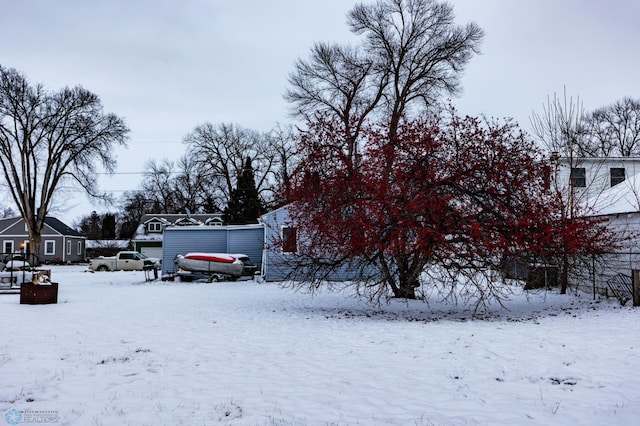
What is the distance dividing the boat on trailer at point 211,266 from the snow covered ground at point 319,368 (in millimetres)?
11845

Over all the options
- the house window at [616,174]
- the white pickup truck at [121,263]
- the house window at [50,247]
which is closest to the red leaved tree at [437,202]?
the house window at [616,174]

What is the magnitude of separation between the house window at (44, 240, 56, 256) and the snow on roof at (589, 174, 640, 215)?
163 ft

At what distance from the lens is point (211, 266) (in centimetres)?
2434

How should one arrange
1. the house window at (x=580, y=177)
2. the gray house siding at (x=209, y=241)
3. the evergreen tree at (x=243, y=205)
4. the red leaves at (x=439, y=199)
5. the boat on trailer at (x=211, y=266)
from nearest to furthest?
the red leaves at (x=439, y=199) → the boat on trailer at (x=211, y=266) → the house window at (x=580, y=177) → the gray house siding at (x=209, y=241) → the evergreen tree at (x=243, y=205)

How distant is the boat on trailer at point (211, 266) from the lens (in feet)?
80.0

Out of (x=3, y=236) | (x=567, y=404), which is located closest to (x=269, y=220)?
(x=567, y=404)

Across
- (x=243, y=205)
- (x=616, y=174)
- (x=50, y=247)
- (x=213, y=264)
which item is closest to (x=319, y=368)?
(x=213, y=264)

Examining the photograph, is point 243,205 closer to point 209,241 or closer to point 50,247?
point 209,241

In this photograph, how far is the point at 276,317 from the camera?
11992mm

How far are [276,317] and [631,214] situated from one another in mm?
10330

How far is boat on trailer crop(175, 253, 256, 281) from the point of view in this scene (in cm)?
2438

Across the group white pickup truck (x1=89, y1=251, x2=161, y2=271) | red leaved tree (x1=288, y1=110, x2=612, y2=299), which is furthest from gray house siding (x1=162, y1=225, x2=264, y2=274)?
red leaved tree (x1=288, y1=110, x2=612, y2=299)

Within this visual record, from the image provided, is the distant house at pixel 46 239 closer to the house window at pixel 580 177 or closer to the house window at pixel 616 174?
the house window at pixel 580 177

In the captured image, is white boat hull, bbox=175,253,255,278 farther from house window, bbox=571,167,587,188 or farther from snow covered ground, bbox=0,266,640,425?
house window, bbox=571,167,587,188
